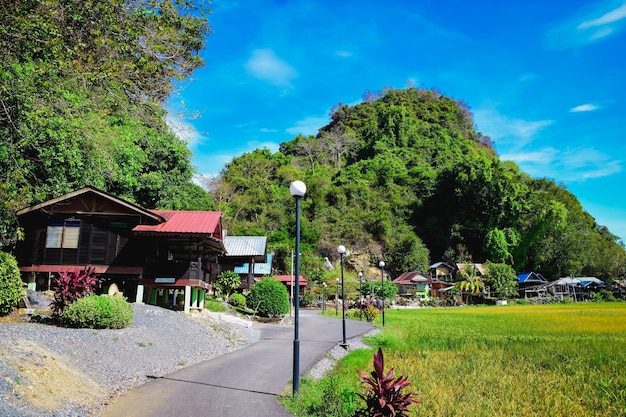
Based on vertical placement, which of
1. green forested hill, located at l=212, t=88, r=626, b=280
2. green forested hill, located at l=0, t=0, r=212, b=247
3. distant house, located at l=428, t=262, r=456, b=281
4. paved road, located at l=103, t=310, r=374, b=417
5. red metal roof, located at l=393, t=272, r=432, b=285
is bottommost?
paved road, located at l=103, t=310, r=374, b=417

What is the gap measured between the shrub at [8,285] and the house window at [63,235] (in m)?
8.85

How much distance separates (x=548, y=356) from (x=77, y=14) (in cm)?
1465

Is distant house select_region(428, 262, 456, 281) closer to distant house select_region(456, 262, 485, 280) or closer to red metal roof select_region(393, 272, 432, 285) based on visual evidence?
distant house select_region(456, 262, 485, 280)

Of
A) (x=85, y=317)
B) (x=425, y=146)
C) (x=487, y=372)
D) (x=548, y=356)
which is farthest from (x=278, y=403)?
(x=425, y=146)

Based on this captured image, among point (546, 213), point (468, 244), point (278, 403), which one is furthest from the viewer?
point (468, 244)

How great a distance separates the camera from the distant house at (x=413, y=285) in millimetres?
62125

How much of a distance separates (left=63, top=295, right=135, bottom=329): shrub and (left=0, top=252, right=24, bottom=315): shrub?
1429 mm

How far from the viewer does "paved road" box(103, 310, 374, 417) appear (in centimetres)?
680

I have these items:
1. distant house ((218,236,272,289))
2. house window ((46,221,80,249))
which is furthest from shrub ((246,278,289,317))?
distant house ((218,236,272,289))

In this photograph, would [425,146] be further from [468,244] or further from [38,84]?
[38,84]

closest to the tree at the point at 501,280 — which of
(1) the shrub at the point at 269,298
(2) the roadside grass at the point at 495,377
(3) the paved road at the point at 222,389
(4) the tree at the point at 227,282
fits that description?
(4) the tree at the point at 227,282

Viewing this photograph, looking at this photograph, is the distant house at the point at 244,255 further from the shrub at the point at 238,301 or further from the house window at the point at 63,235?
the house window at the point at 63,235

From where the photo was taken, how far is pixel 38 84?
8781 millimetres

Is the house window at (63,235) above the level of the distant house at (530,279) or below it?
above
